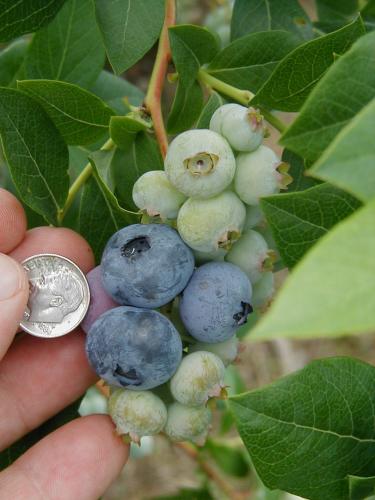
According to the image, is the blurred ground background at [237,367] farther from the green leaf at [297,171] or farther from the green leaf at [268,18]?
the green leaf at [297,171]

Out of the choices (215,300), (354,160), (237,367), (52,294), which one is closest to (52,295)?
(52,294)

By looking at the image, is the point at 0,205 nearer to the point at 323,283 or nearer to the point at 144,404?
the point at 144,404

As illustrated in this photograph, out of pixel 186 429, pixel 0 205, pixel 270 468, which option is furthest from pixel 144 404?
pixel 0 205

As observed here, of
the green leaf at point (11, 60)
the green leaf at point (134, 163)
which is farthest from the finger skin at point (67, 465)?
the green leaf at point (11, 60)

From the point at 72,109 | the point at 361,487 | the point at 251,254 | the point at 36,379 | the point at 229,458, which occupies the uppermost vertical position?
the point at 72,109

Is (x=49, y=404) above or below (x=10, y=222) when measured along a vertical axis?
below

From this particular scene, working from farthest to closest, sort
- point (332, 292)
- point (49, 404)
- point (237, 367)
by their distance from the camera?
point (237, 367)
point (49, 404)
point (332, 292)

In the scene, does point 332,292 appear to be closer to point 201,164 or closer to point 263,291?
point 201,164
